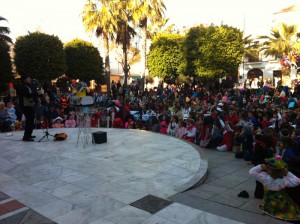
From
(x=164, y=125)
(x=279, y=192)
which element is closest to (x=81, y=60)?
(x=164, y=125)

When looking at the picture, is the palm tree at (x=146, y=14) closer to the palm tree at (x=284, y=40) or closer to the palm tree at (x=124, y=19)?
the palm tree at (x=124, y=19)

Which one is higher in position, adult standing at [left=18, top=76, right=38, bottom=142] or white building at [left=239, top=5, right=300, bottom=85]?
white building at [left=239, top=5, right=300, bottom=85]

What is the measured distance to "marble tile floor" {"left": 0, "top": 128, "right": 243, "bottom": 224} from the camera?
433 cm

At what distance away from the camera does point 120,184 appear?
5.50m

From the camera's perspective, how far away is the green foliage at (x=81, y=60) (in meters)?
27.6

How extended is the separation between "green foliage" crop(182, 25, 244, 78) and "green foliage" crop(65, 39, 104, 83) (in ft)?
32.1

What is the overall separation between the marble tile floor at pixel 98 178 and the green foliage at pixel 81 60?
64.1 ft

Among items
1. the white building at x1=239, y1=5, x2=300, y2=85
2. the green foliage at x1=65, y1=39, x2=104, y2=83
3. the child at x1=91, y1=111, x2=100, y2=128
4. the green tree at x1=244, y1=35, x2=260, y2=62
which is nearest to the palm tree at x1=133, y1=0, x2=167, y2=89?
the green foliage at x1=65, y1=39, x2=104, y2=83

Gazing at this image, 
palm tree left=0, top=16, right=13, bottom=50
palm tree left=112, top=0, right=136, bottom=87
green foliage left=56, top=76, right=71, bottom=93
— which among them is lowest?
green foliage left=56, top=76, right=71, bottom=93

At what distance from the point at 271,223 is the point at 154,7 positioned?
2685 centimetres

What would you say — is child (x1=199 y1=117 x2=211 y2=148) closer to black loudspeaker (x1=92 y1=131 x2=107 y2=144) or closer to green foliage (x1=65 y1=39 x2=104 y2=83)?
black loudspeaker (x1=92 y1=131 x2=107 y2=144)

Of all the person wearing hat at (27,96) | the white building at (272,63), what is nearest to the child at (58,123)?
the person wearing hat at (27,96)

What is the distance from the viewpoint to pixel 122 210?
444cm

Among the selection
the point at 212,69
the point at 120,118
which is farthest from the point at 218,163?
the point at 212,69
